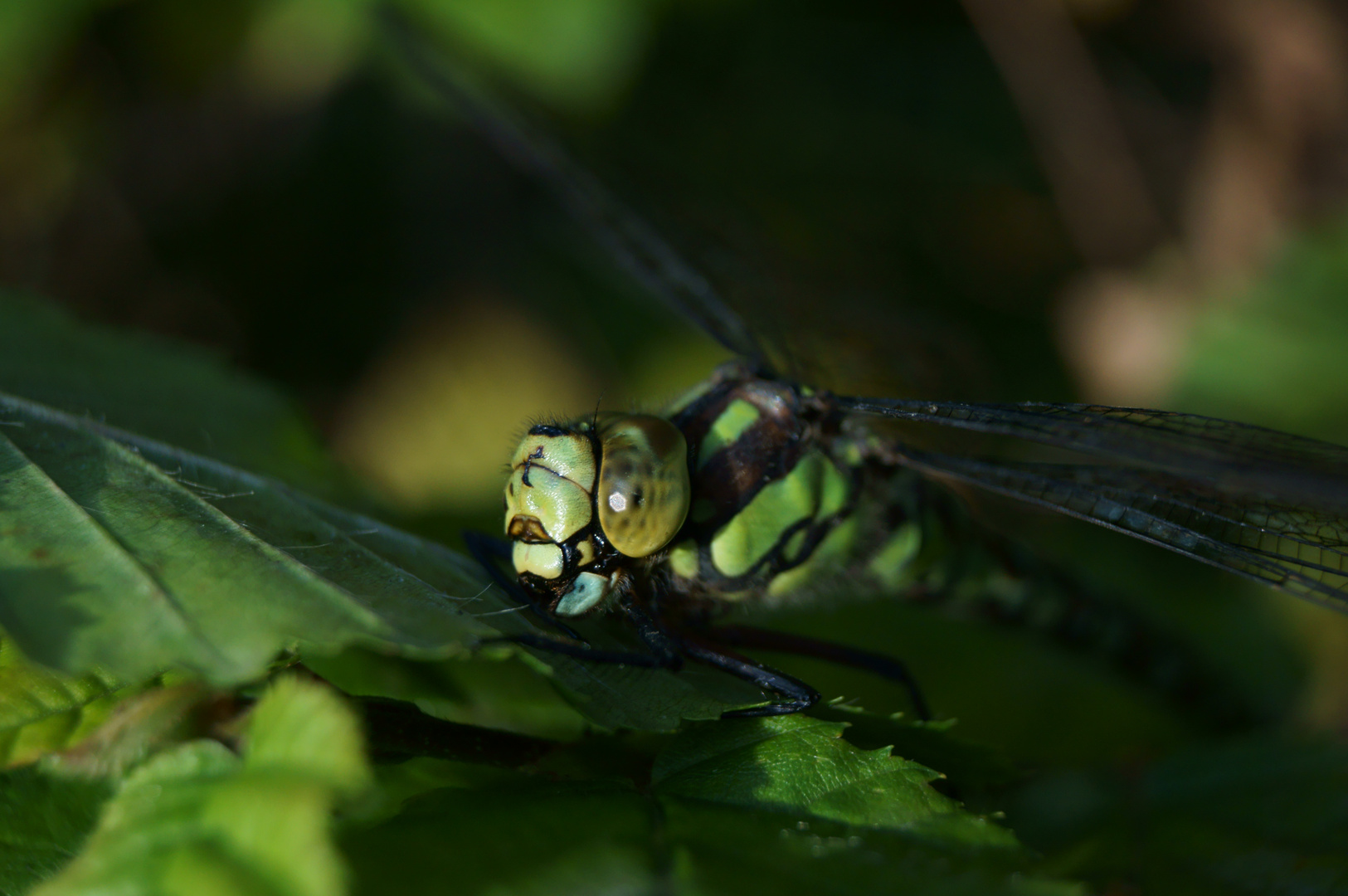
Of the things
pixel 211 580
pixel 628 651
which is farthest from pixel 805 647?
pixel 211 580

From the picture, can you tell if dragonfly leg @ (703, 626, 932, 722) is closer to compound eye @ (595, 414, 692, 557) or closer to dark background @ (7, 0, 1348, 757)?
compound eye @ (595, 414, 692, 557)

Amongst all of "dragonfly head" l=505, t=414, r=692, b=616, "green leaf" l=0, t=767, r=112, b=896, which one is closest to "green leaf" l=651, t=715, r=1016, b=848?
"dragonfly head" l=505, t=414, r=692, b=616

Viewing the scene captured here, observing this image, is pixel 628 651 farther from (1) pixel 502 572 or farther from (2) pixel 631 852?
(2) pixel 631 852

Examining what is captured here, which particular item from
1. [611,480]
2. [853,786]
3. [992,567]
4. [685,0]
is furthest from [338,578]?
[685,0]

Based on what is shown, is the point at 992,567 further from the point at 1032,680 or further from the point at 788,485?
the point at 788,485

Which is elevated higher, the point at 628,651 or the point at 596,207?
the point at 596,207
